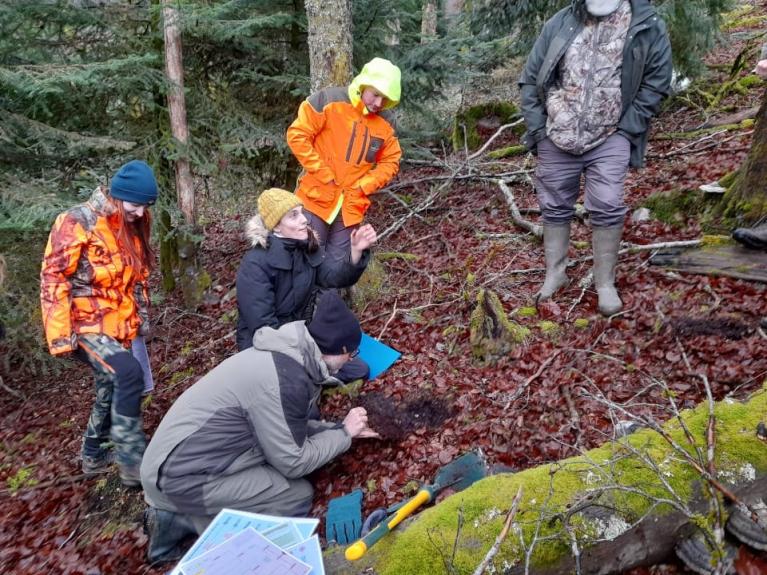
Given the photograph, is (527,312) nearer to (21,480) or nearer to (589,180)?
(589,180)

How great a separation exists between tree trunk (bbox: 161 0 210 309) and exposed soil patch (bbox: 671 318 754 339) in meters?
6.11

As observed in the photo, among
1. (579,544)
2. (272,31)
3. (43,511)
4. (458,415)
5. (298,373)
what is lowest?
(43,511)

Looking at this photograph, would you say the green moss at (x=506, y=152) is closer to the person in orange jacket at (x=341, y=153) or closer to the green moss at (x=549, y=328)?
the person in orange jacket at (x=341, y=153)

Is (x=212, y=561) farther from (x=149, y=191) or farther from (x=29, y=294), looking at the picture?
(x=29, y=294)

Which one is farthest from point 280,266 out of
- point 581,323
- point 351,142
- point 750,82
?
point 750,82

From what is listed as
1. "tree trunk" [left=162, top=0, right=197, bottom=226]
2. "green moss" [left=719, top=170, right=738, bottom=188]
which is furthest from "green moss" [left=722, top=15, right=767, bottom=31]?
"tree trunk" [left=162, top=0, right=197, bottom=226]

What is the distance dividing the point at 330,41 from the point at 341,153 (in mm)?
1607

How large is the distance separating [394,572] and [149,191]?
3.31 metres

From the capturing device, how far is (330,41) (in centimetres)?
590

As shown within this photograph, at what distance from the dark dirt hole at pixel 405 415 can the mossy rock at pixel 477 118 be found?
7.80 metres

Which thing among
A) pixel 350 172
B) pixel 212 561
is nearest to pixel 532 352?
pixel 350 172

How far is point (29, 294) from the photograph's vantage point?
21.0ft

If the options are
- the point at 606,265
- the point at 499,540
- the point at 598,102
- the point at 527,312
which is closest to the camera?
the point at 499,540

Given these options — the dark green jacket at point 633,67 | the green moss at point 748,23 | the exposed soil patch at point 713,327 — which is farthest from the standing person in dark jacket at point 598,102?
the green moss at point 748,23
